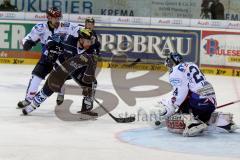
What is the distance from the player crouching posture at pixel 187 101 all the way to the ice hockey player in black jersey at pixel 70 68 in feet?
4.63

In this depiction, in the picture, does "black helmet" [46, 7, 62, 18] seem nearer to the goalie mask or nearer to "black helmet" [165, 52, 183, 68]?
the goalie mask

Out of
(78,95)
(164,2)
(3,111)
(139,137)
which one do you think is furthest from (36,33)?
(164,2)

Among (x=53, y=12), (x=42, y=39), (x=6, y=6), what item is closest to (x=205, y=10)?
(x=6, y=6)

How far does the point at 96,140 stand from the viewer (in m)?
6.20

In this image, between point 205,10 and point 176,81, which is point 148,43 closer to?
point 205,10

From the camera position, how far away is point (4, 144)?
19.0 feet

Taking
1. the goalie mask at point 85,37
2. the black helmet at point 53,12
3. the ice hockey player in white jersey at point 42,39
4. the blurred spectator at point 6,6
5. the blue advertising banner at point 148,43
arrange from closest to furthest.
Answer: the goalie mask at point 85,37 → the black helmet at point 53,12 → the ice hockey player in white jersey at point 42,39 → the blue advertising banner at point 148,43 → the blurred spectator at point 6,6

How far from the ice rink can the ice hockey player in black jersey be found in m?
0.28

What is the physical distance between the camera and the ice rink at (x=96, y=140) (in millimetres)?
5445

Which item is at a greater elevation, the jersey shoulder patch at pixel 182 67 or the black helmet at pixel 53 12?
the black helmet at pixel 53 12

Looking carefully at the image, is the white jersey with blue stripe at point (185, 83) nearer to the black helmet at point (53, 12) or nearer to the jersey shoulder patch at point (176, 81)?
the jersey shoulder patch at point (176, 81)

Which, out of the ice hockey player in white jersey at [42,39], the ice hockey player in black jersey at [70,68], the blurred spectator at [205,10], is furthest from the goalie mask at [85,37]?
the blurred spectator at [205,10]

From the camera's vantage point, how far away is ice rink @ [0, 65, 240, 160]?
545cm

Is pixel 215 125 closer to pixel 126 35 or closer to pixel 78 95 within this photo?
pixel 78 95
